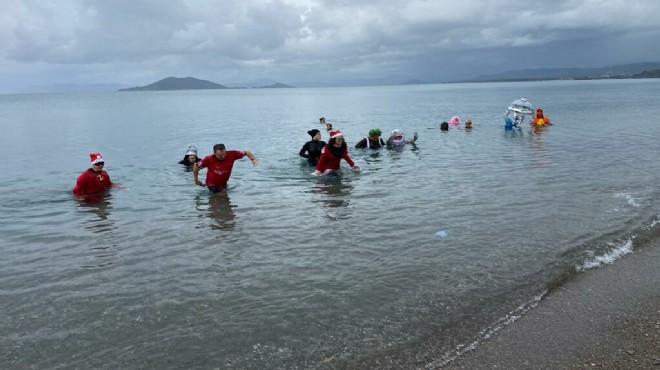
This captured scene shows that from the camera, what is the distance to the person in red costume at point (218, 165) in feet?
46.6

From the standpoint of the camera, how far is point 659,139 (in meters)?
24.5

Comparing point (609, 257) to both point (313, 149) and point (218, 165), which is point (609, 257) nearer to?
point (218, 165)

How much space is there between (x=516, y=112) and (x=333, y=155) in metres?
21.7

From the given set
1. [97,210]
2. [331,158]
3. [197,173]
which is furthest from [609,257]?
[97,210]

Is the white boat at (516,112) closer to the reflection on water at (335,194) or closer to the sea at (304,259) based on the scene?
the sea at (304,259)

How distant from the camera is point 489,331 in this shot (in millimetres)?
5902

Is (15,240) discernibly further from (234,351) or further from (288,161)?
(288,161)

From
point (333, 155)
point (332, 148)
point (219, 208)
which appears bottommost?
point (219, 208)

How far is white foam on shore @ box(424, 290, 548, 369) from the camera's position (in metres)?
5.30

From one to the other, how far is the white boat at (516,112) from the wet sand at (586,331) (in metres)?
26.6

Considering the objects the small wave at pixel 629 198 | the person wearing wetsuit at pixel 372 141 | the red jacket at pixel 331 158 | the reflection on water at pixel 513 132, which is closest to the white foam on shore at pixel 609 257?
the small wave at pixel 629 198

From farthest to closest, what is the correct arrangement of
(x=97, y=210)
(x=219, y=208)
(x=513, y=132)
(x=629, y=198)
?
(x=513, y=132)
(x=97, y=210)
(x=219, y=208)
(x=629, y=198)

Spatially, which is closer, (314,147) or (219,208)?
(219,208)

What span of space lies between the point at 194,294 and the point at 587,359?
5251mm
